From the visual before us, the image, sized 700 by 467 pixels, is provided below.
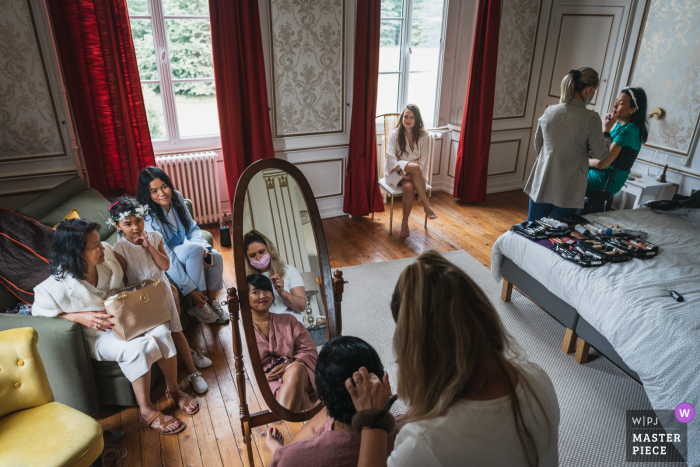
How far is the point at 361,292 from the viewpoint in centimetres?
308

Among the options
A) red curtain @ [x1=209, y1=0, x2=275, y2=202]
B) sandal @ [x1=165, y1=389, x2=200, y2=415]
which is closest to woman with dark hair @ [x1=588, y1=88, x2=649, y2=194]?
red curtain @ [x1=209, y1=0, x2=275, y2=202]

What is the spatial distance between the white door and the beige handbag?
4.02 m

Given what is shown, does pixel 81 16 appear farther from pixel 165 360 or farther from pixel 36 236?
pixel 165 360

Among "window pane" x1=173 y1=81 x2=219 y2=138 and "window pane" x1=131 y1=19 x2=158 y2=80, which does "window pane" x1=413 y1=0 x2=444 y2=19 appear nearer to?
"window pane" x1=173 y1=81 x2=219 y2=138

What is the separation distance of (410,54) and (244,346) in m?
3.51

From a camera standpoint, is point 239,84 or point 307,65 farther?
point 307,65

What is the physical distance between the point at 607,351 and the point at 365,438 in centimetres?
169

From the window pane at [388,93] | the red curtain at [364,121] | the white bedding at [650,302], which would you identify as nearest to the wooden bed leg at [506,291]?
the white bedding at [650,302]

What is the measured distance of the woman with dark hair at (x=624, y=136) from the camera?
284 cm

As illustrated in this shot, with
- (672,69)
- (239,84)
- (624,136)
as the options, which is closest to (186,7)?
(239,84)

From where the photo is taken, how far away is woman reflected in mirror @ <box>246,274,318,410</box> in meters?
1.50

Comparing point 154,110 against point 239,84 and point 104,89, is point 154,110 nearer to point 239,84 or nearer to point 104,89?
point 104,89

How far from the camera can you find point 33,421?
1.53 m

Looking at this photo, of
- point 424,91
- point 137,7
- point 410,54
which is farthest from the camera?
point 424,91
